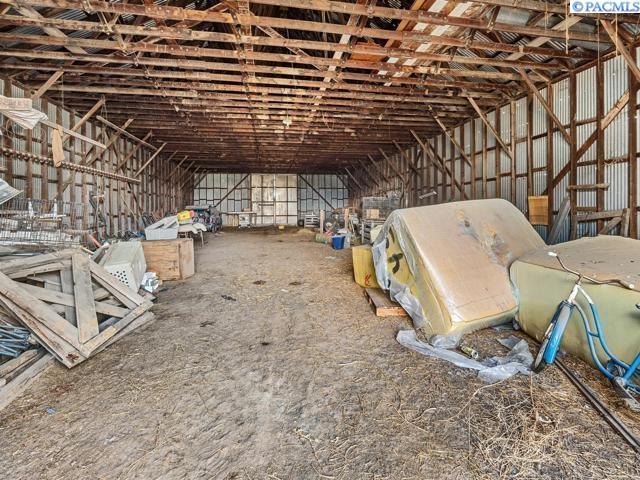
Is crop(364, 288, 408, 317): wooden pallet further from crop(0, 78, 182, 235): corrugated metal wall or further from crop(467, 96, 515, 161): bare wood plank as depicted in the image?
crop(467, 96, 515, 161): bare wood plank

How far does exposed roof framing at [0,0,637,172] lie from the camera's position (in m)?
4.46

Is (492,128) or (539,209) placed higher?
(492,128)

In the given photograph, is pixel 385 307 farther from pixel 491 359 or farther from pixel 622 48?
pixel 622 48

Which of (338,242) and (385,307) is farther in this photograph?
(338,242)

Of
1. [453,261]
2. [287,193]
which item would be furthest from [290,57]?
[287,193]

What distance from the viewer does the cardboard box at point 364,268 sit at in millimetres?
5129

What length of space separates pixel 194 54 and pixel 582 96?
7291mm

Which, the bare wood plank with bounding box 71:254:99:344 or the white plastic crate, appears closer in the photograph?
the bare wood plank with bounding box 71:254:99:344

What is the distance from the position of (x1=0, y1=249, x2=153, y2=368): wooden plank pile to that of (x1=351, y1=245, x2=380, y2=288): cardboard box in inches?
125

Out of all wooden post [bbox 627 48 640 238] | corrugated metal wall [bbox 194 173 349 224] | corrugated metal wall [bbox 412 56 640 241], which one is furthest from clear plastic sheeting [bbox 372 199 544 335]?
corrugated metal wall [bbox 194 173 349 224]

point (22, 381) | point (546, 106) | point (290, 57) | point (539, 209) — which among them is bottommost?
point (22, 381)

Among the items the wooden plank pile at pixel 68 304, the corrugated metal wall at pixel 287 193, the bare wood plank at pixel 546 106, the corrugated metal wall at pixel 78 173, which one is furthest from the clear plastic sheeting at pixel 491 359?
the corrugated metal wall at pixel 287 193

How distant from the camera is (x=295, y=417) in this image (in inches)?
83.4

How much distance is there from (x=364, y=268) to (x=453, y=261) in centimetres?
192
